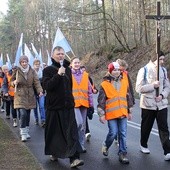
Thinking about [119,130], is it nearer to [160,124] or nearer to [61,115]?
[160,124]

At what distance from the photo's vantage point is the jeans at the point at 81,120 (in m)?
7.30

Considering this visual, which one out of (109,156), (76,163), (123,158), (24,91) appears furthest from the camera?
(24,91)

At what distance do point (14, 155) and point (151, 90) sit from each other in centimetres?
277

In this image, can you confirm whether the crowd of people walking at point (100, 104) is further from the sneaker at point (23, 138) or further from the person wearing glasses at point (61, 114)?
the sneaker at point (23, 138)

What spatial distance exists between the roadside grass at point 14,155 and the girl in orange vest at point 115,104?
4.66ft

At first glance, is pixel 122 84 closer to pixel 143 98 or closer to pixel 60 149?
pixel 143 98

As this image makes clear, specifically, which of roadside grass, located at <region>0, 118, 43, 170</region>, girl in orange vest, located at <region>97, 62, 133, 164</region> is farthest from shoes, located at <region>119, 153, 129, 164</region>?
roadside grass, located at <region>0, 118, 43, 170</region>

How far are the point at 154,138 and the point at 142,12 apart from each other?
78.4 ft

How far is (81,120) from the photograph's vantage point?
7395 millimetres

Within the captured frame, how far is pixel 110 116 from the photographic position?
22.1 ft

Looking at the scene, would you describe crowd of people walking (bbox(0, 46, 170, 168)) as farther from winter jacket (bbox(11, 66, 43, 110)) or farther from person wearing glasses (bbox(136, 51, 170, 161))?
winter jacket (bbox(11, 66, 43, 110))

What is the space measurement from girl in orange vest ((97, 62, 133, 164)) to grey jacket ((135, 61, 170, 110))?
1.13 feet

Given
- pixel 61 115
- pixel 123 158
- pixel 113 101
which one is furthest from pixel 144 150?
pixel 61 115

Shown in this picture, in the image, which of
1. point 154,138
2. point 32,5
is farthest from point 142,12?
point 32,5
